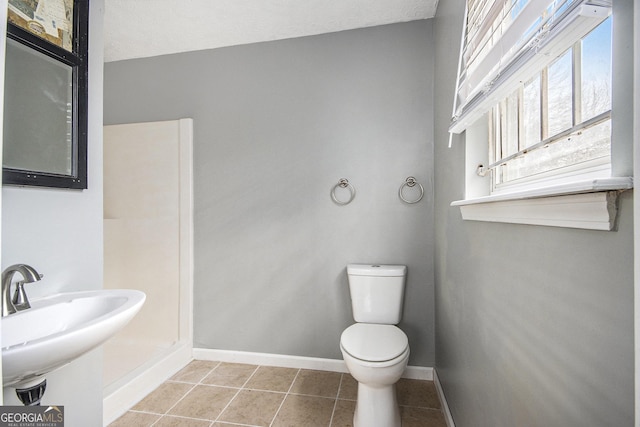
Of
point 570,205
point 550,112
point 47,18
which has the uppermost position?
point 47,18

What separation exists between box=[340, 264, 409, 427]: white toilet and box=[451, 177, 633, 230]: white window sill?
0.88 m

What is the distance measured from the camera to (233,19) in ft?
6.38

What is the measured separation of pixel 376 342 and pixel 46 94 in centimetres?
174

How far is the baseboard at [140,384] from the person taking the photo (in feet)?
5.16

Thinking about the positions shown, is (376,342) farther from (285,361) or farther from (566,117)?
(566,117)

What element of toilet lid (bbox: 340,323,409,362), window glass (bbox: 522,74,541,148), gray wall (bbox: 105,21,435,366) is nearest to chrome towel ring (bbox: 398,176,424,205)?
gray wall (bbox: 105,21,435,366)

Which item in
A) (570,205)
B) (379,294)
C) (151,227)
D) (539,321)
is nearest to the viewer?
(570,205)

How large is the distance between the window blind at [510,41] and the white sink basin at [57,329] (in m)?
1.30

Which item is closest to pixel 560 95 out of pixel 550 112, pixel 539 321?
pixel 550 112

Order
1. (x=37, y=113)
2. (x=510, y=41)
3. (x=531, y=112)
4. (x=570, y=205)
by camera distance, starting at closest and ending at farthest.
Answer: (x=570, y=205) < (x=510, y=41) < (x=531, y=112) < (x=37, y=113)

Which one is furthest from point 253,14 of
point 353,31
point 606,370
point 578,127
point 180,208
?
point 606,370

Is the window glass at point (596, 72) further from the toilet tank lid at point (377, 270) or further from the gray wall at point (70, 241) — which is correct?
the gray wall at point (70, 241)

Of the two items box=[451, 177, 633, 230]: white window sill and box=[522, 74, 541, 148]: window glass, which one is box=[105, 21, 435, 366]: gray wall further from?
box=[451, 177, 633, 230]: white window sill

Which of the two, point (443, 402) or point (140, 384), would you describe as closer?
point (443, 402)
